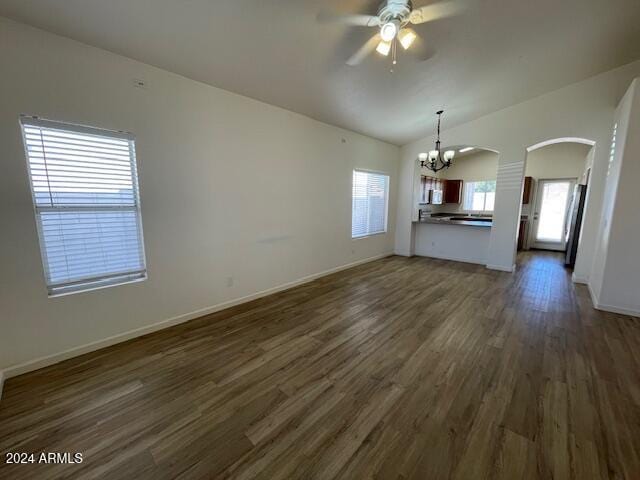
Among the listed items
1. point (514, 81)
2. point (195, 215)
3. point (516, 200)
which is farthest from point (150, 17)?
point (516, 200)

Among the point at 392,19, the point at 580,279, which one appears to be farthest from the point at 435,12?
the point at 580,279

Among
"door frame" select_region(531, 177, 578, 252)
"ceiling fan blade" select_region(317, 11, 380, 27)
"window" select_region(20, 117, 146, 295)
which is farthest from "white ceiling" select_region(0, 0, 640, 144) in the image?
"door frame" select_region(531, 177, 578, 252)

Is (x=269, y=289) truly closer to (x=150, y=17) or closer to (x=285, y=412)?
(x=285, y=412)

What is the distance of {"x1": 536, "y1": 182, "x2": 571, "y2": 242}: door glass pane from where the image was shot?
7.24 metres

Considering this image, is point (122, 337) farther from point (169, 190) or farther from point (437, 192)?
point (437, 192)

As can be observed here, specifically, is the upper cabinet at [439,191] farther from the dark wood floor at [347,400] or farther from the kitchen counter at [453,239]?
the dark wood floor at [347,400]

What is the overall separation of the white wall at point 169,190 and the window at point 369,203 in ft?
3.13

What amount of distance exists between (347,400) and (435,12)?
3457 mm

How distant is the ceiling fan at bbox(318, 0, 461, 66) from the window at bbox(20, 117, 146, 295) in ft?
7.71

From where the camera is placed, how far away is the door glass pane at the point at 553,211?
724 cm

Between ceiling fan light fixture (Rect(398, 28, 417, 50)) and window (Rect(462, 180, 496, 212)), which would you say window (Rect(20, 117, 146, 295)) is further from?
window (Rect(462, 180, 496, 212))

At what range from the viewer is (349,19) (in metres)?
2.35

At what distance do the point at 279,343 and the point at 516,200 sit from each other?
212 inches

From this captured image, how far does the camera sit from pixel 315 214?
466 cm
